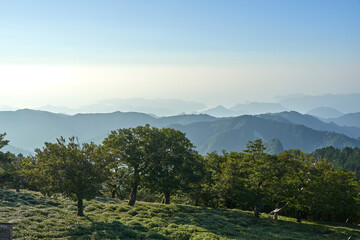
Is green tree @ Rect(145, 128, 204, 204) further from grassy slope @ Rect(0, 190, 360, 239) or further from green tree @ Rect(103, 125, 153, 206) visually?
grassy slope @ Rect(0, 190, 360, 239)

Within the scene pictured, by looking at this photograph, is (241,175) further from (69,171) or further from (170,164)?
(69,171)

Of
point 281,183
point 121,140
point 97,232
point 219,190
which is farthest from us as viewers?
point 219,190

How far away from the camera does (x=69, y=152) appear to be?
1089 inches

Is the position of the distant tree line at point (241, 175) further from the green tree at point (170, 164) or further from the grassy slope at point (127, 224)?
the grassy slope at point (127, 224)

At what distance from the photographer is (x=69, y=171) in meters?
27.2

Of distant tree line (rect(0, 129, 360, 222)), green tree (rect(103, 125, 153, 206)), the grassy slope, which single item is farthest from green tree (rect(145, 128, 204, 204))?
the grassy slope

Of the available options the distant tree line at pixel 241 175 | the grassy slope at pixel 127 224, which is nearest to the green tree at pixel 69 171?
the grassy slope at pixel 127 224

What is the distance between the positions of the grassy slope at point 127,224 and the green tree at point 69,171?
2.91 metres

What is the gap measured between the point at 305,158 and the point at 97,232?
34874 millimetres

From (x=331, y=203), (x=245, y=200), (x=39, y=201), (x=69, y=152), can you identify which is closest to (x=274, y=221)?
(x=245, y=200)

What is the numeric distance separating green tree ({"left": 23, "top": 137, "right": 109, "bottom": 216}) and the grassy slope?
9.54ft

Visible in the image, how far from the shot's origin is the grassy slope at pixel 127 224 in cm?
→ 2306

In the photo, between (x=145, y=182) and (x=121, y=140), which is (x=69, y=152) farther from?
(x=145, y=182)

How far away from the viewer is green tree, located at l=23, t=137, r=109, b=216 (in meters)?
27.1
